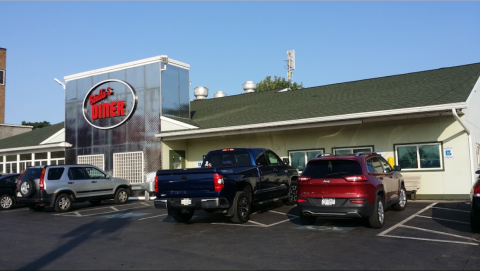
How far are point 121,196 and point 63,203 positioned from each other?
275cm

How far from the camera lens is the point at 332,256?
710 cm

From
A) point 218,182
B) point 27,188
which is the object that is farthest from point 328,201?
point 27,188

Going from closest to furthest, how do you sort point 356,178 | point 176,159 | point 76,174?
point 356,178, point 76,174, point 176,159

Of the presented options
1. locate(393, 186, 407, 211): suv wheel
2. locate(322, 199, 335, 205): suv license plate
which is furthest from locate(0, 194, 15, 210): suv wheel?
locate(393, 186, 407, 211): suv wheel

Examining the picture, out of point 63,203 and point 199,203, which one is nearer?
point 199,203

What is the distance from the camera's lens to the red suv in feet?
30.2

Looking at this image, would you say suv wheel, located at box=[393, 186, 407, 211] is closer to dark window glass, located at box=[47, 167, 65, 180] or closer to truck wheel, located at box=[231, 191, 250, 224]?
truck wheel, located at box=[231, 191, 250, 224]

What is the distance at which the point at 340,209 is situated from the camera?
927 centimetres

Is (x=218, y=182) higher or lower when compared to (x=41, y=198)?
higher

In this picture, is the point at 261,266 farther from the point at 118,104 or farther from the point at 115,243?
the point at 118,104

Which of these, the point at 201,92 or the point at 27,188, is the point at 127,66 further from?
the point at 201,92

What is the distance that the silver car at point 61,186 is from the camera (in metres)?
15.0

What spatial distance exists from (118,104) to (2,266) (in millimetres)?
15670

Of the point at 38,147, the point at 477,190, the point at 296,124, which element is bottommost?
the point at 477,190
